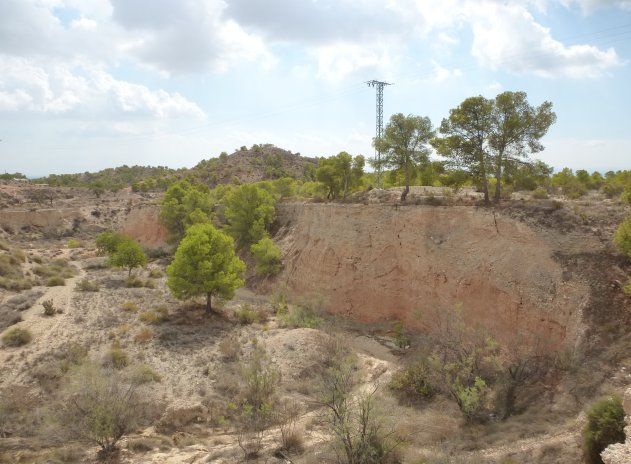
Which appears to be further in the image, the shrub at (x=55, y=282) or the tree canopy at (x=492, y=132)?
the shrub at (x=55, y=282)

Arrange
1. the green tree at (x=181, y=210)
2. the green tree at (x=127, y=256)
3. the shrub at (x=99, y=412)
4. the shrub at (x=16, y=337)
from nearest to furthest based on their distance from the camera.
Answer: the shrub at (x=99, y=412)
the shrub at (x=16, y=337)
the green tree at (x=127, y=256)
the green tree at (x=181, y=210)

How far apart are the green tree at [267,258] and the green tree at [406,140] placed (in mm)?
11772

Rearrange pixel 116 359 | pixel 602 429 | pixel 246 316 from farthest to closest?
pixel 246 316 < pixel 116 359 < pixel 602 429

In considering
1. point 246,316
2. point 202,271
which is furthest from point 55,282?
point 246,316

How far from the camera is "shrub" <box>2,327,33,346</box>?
2191 centimetres

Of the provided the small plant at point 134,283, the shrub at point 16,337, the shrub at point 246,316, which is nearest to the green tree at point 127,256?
the small plant at point 134,283

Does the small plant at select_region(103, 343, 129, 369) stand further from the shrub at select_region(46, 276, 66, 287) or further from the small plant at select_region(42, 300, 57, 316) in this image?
the shrub at select_region(46, 276, 66, 287)

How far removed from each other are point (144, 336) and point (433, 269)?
53.5 ft

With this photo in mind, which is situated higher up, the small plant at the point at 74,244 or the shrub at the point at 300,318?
the small plant at the point at 74,244

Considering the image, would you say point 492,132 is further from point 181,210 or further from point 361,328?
point 181,210

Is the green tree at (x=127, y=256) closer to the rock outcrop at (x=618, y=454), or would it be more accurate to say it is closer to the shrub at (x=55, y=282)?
the shrub at (x=55, y=282)

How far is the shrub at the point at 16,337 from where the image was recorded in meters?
21.9

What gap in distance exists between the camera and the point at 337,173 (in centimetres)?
3991

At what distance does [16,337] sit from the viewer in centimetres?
2202
